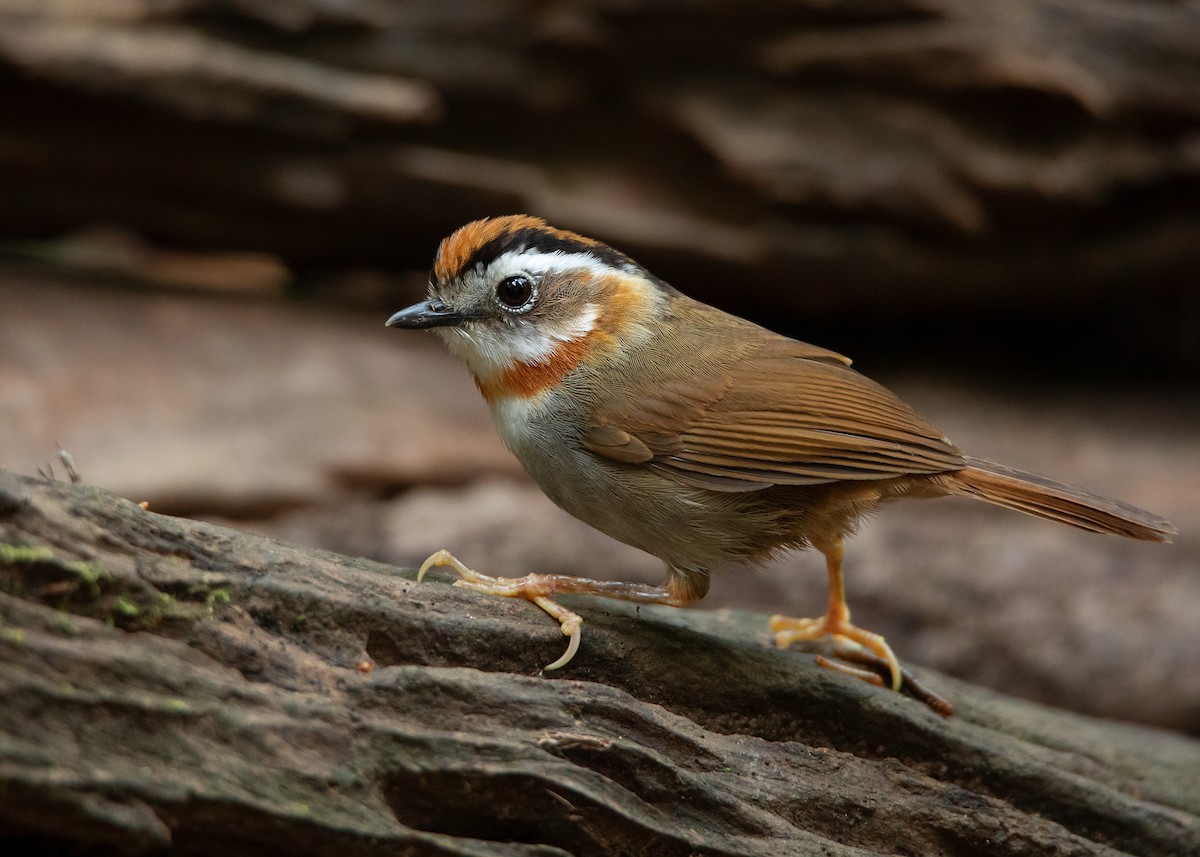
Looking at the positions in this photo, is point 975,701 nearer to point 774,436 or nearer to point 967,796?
Answer: point 967,796

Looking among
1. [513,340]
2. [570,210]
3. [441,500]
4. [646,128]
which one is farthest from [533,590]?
[646,128]

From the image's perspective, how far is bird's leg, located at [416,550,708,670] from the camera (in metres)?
3.17

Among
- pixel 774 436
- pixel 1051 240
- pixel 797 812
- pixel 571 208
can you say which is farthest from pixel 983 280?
pixel 797 812

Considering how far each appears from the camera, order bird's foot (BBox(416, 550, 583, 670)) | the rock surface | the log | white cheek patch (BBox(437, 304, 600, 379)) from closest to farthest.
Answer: the log
bird's foot (BBox(416, 550, 583, 670))
white cheek patch (BBox(437, 304, 600, 379))
the rock surface

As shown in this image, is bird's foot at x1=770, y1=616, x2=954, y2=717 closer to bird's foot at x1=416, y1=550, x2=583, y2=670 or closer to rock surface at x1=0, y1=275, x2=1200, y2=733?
bird's foot at x1=416, y1=550, x2=583, y2=670

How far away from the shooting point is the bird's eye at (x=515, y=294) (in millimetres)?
3713

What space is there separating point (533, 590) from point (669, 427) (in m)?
0.67

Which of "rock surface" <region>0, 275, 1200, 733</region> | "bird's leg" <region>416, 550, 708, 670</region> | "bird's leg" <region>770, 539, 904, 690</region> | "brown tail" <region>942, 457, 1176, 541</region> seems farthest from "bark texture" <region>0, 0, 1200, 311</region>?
"bird's leg" <region>416, 550, 708, 670</region>

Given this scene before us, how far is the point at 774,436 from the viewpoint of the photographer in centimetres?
351

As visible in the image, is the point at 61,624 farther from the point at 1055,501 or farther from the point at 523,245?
the point at 1055,501

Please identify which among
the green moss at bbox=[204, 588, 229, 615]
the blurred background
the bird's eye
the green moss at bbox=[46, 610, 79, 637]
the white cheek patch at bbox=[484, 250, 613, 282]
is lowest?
the green moss at bbox=[46, 610, 79, 637]

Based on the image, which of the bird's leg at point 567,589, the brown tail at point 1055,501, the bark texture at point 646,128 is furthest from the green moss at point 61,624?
the bark texture at point 646,128

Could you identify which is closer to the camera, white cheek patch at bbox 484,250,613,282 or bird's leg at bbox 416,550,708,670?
bird's leg at bbox 416,550,708,670

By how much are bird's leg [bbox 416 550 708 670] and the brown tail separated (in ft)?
2.94
